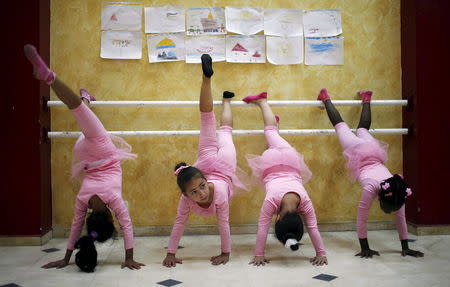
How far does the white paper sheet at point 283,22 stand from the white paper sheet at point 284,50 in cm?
5

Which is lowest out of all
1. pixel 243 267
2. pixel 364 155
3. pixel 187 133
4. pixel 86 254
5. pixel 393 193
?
pixel 243 267

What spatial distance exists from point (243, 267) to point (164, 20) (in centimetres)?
207

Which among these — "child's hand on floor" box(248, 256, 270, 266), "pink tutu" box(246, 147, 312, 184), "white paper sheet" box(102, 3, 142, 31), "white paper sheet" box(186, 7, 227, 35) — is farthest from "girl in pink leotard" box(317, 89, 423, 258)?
"white paper sheet" box(102, 3, 142, 31)

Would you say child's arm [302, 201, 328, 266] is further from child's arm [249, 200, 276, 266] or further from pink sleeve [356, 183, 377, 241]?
pink sleeve [356, 183, 377, 241]

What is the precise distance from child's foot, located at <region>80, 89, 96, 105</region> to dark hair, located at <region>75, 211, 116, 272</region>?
99 cm

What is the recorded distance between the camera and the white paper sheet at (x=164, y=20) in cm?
359

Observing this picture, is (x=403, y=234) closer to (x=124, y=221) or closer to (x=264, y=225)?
(x=264, y=225)

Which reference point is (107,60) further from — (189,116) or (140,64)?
(189,116)

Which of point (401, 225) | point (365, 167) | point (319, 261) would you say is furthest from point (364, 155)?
point (319, 261)

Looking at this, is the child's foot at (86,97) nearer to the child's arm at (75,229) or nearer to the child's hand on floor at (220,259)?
the child's arm at (75,229)

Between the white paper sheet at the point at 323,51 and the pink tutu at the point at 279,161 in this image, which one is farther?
the white paper sheet at the point at 323,51

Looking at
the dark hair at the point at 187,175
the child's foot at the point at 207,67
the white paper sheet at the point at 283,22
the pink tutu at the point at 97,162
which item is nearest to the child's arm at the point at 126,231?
the pink tutu at the point at 97,162

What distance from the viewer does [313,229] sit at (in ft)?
9.29

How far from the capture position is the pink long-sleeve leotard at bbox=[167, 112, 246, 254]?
9.37 feet
